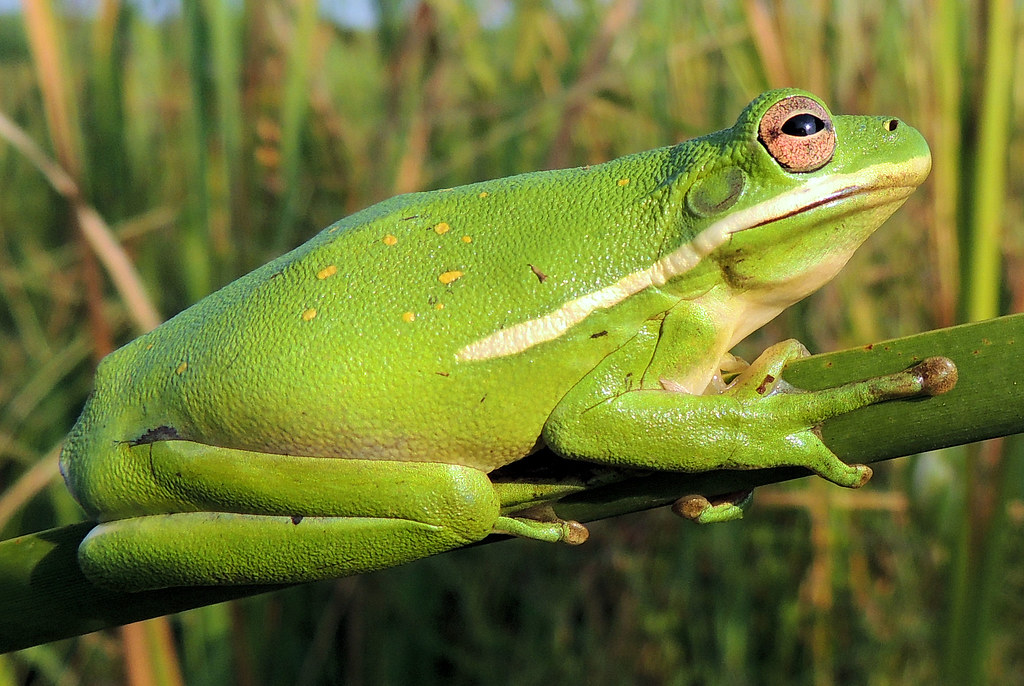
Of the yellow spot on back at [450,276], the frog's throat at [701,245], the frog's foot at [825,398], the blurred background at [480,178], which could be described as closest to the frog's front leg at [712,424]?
the frog's foot at [825,398]

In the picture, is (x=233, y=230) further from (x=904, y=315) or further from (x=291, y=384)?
(x=904, y=315)

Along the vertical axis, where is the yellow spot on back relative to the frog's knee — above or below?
above

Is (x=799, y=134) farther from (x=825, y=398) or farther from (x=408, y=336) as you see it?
(x=408, y=336)

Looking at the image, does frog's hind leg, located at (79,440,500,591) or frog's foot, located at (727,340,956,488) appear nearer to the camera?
frog's foot, located at (727,340,956,488)

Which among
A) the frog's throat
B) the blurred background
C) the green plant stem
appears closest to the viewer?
the green plant stem

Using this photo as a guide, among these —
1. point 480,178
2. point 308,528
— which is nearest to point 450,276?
point 308,528

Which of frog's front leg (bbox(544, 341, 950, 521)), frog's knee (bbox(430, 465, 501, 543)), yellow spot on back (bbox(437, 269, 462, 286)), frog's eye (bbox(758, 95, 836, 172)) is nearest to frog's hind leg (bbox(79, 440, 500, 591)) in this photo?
frog's knee (bbox(430, 465, 501, 543))

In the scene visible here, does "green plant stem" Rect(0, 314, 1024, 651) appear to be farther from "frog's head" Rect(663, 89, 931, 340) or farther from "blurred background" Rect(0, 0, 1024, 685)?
"blurred background" Rect(0, 0, 1024, 685)

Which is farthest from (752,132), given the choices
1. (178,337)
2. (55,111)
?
(55,111)
